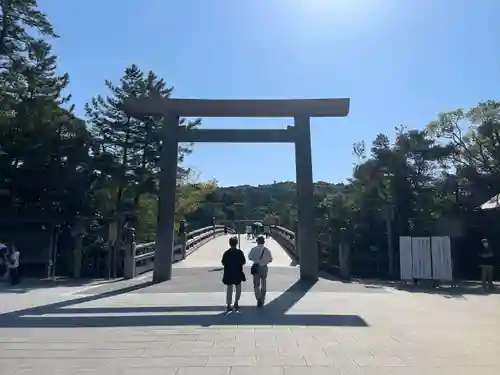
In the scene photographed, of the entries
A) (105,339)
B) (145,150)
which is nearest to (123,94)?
(145,150)

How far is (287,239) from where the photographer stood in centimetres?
2842

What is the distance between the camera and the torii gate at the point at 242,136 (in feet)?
50.7

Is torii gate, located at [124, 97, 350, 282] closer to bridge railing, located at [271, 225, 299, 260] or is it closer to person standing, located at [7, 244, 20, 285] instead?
person standing, located at [7, 244, 20, 285]

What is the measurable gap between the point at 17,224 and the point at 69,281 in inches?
125

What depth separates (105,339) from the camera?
6.90 metres

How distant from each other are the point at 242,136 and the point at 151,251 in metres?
7.67

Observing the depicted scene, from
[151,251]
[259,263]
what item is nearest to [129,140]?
[151,251]

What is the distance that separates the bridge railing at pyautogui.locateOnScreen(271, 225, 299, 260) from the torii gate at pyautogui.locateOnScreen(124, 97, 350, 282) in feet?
24.5

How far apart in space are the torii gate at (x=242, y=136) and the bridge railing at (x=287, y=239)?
24.5 ft

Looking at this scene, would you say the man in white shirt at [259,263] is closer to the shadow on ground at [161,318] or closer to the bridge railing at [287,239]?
the shadow on ground at [161,318]

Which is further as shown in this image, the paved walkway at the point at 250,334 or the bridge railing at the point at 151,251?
the bridge railing at the point at 151,251

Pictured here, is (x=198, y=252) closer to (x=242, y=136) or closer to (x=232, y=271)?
(x=242, y=136)

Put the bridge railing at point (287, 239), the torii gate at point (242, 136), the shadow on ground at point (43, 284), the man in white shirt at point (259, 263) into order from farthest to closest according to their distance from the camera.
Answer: the bridge railing at point (287, 239), the torii gate at point (242, 136), the shadow on ground at point (43, 284), the man in white shirt at point (259, 263)

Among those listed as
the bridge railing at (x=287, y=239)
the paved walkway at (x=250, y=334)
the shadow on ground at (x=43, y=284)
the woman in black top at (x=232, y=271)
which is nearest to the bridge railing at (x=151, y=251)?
the shadow on ground at (x=43, y=284)
